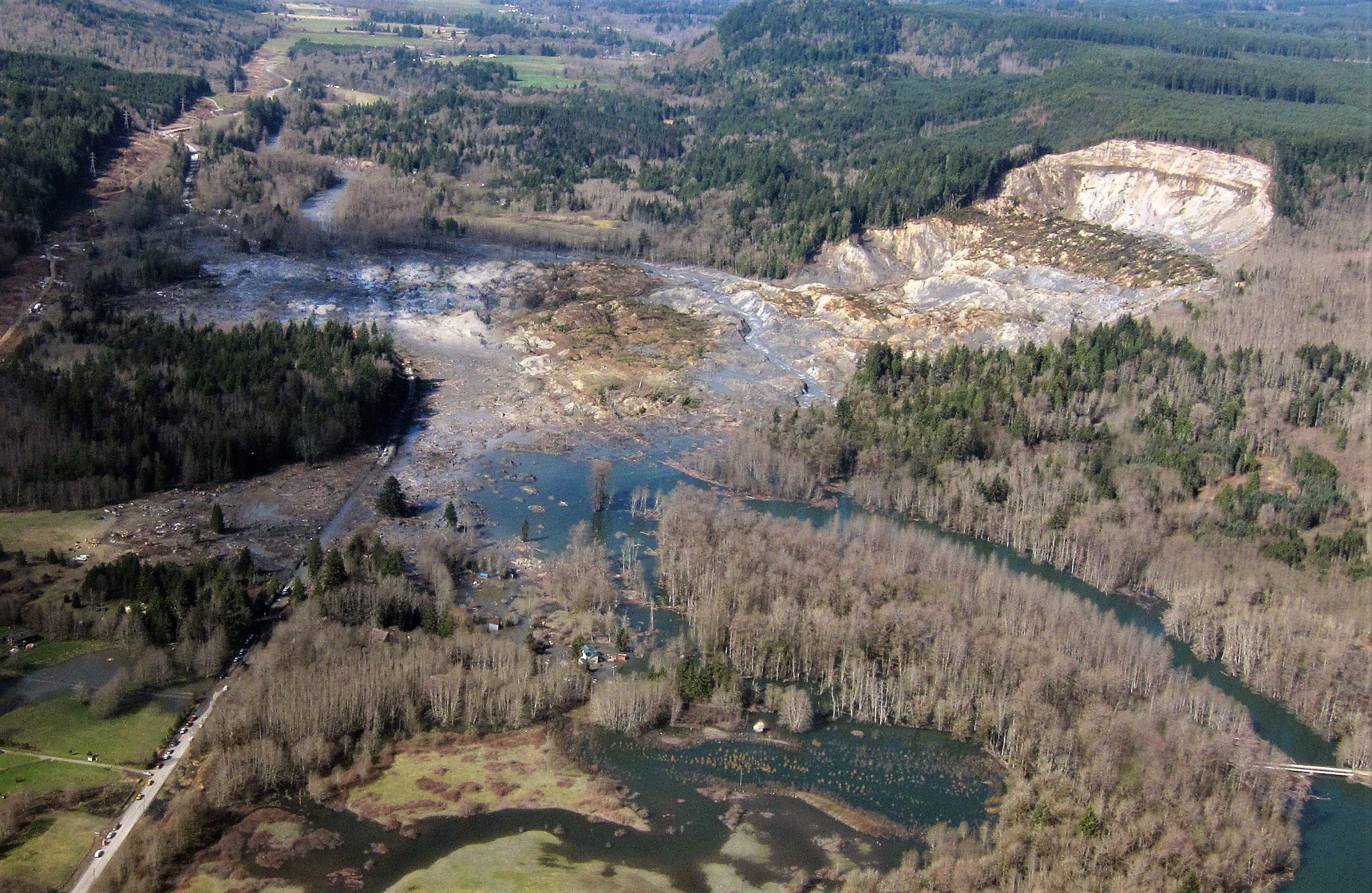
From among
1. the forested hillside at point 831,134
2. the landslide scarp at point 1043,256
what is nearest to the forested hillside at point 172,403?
the landslide scarp at point 1043,256

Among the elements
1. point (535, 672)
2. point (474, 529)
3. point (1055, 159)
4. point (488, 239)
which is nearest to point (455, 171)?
point (488, 239)

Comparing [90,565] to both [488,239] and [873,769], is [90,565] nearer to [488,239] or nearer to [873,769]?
[873,769]

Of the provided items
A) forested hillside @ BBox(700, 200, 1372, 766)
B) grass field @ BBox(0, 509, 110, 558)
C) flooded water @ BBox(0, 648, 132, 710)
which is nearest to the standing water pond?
forested hillside @ BBox(700, 200, 1372, 766)

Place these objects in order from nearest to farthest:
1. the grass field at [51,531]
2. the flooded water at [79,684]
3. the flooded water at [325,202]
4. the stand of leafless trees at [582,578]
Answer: the flooded water at [79,684] → the stand of leafless trees at [582,578] → the grass field at [51,531] → the flooded water at [325,202]

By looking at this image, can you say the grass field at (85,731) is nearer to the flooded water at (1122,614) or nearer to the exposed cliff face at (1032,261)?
the flooded water at (1122,614)

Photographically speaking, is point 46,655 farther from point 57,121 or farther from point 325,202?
point 57,121

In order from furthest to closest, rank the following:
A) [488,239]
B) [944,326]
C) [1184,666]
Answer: [488,239]
[944,326]
[1184,666]
